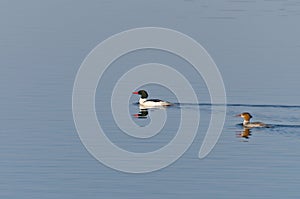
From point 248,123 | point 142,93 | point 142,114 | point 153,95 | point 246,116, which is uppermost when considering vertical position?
point 153,95

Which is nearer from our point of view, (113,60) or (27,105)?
(27,105)

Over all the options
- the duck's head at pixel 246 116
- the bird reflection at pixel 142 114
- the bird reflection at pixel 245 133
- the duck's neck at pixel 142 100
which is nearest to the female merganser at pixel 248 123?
the duck's head at pixel 246 116

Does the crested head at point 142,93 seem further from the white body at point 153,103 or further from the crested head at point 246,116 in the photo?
the crested head at point 246,116

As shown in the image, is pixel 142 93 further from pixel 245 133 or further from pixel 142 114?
pixel 245 133

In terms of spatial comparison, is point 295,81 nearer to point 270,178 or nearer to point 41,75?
point 41,75

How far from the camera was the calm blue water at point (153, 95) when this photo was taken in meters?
14.4

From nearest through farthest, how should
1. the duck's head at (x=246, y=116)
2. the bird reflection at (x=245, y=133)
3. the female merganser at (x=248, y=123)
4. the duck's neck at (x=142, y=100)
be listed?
the bird reflection at (x=245, y=133)
the female merganser at (x=248, y=123)
the duck's head at (x=246, y=116)
the duck's neck at (x=142, y=100)

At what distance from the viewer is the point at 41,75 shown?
22.1 metres

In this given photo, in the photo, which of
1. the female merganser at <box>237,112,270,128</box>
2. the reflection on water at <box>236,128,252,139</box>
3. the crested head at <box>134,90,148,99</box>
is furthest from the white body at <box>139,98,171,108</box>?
the reflection on water at <box>236,128,252,139</box>

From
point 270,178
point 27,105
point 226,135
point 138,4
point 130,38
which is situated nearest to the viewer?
point 270,178

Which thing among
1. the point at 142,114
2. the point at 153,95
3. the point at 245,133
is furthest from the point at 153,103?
the point at 245,133

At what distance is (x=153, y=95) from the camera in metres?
22.8

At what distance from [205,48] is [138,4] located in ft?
29.6

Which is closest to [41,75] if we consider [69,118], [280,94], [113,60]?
[113,60]
